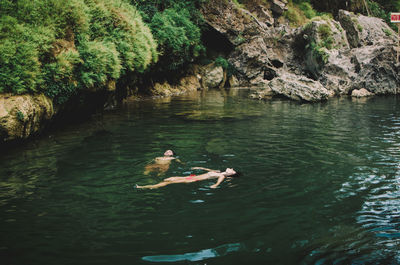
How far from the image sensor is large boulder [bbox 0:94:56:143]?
8133 mm

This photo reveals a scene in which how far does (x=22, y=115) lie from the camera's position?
8477 mm

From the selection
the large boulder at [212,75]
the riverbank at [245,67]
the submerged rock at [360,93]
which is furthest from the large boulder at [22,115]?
the large boulder at [212,75]

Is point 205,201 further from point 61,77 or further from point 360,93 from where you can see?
point 360,93

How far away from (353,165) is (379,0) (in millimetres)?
58433

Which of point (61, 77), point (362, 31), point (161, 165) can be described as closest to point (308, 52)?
point (362, 31)

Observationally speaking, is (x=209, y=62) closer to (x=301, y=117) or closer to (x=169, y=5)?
(x=169, y=5)

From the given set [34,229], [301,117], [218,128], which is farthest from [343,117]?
[34,229]

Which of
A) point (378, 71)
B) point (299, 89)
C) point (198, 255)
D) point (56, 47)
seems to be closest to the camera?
point (198, 255)

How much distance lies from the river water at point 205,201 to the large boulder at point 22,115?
462 millimetres

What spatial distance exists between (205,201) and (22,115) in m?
5.88

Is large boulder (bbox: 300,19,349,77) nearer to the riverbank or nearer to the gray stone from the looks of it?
the riverbank

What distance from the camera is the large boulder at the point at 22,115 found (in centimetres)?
813

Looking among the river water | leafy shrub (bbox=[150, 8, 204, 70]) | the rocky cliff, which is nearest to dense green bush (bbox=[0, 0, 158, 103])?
the river water

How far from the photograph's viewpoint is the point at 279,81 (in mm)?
23578
